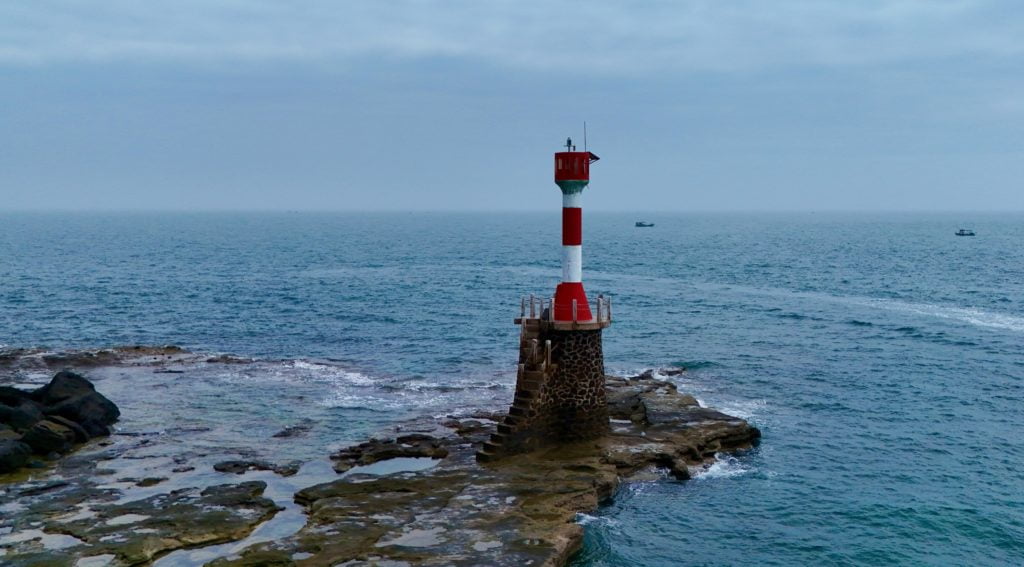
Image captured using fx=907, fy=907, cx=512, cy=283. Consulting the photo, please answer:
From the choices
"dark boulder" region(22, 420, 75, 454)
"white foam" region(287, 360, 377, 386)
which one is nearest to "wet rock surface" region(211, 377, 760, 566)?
"white foam" region(287, 360, 377, 386)

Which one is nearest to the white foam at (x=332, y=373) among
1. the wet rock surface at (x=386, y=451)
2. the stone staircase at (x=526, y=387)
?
the wet rock surface at (x=386, y=451)

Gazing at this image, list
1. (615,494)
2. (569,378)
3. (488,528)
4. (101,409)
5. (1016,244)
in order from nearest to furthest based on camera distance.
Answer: (488,528)
(615,494)
(569,378)
(101,409)
(1016,244)

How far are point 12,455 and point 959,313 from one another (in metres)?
65.6

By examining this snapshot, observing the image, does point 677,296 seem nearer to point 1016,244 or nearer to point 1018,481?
point 1018,481

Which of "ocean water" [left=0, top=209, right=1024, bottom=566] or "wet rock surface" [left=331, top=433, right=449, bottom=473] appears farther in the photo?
"wet rock surface" [left=331, top=433, right=449, bottom=473]

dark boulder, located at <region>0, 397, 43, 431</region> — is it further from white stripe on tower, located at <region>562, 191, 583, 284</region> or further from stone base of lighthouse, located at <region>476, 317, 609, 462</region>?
Result: white stripe on tower, located at <region>562, 191, 583, 284</region>

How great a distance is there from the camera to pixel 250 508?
91.1 ft

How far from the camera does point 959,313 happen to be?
7081 centimetres

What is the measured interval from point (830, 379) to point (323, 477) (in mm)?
28383

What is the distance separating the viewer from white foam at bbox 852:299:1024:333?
212 feet

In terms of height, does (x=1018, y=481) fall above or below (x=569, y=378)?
below

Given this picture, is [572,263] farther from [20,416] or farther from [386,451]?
[20,416]

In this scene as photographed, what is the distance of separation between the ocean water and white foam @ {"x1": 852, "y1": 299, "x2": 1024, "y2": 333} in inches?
19.3

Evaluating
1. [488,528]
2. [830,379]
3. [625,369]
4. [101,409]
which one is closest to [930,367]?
[830,379]
